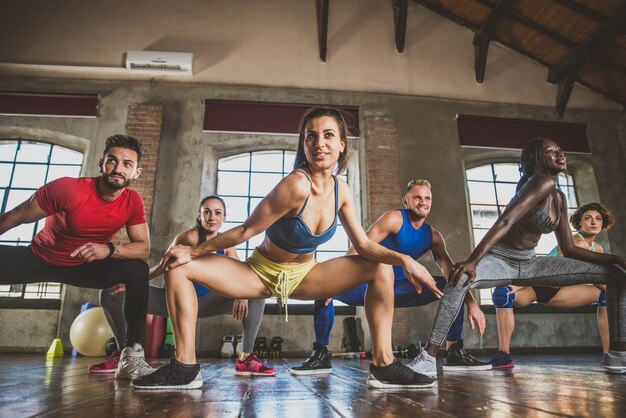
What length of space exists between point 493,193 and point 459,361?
12.1ft

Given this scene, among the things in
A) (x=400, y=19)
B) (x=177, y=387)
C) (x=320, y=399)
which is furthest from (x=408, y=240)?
(x=400, y=19)

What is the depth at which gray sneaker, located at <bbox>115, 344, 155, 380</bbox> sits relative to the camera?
1.77m

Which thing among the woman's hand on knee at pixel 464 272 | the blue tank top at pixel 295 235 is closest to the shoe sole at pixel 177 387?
the blue tank top at pixel 295 235

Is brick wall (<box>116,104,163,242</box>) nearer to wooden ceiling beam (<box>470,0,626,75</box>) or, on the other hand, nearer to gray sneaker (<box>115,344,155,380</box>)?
gray sneaker (<box>115,344,155,380</box>)

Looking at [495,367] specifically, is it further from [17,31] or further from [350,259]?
[17,31]

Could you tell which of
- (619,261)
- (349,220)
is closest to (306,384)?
(349,220)

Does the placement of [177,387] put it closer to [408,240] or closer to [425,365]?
[425,365]

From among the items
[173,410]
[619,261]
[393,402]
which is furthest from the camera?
[619,261]

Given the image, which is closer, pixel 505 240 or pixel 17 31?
pixel 505 240

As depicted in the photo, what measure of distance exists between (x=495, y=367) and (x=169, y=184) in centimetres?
397

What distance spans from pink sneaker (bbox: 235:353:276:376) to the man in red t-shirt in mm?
614

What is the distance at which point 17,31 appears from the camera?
17.5ft

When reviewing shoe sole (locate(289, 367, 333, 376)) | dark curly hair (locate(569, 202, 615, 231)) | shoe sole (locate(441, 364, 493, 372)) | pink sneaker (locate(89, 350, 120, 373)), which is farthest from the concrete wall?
shoe sole (locate(289, 367, 333, 376))

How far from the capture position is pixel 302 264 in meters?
1.66
